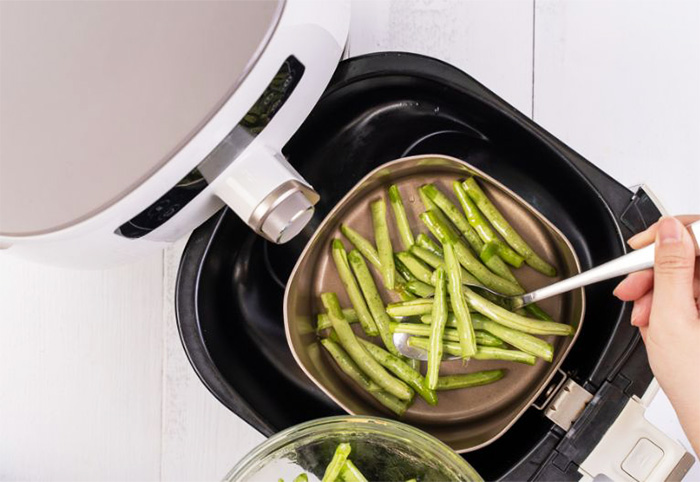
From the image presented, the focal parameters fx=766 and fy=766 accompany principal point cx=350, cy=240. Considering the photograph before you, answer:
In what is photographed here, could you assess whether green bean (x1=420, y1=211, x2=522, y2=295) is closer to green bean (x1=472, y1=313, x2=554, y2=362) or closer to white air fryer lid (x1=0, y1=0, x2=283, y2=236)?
green bean (x1=472, y1=313, x2=554, y2=362)

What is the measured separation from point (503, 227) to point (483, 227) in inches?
1.1

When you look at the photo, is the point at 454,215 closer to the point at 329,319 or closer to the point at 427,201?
the point at 427,201

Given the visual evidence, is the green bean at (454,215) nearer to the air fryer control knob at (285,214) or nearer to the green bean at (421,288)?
the green bean at (421,288)

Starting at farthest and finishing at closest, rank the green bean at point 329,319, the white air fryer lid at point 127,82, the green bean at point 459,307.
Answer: the green bean at point 329,319 → the green bean at point 459,307 → the white air fryer lid at point 127,82

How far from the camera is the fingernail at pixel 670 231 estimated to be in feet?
2.54

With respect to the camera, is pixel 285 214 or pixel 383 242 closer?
pixel 285 214

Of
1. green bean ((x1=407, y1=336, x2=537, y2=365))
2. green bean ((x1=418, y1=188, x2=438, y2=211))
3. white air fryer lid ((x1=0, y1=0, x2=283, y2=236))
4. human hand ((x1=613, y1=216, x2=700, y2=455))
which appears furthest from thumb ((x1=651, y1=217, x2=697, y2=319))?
white air fryer lid ((x1=0, y1=0, x2=283, y2=236))

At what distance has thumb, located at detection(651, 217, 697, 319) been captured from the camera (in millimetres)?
775

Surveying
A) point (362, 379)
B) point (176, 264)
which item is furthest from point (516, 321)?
point (176, 264)

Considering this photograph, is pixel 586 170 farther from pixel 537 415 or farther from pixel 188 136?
pixel 188 136

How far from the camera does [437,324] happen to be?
99cm

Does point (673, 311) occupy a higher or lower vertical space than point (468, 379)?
higher

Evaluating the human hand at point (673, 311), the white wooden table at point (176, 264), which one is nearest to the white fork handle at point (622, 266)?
the human hand at point (673, 311)

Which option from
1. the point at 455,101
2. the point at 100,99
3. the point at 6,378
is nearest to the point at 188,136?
the point at 100,99
